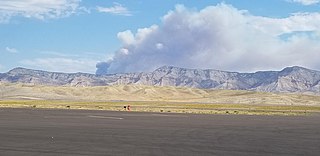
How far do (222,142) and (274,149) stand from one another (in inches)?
118

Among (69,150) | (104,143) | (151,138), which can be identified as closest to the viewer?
(69,150)

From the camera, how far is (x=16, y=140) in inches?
843

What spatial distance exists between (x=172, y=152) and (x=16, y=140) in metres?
7.69

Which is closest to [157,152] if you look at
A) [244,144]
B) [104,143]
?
[104,143]

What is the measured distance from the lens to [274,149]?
19031mm

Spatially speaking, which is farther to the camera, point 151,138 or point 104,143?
point 151,138

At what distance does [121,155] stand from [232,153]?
3952 millimetres

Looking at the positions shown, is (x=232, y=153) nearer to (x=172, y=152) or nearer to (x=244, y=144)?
(x=172, y=152)

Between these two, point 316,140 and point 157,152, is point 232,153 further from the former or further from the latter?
point 316,140

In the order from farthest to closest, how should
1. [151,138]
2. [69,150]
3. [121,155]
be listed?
[151,138], [69,150], [121,155]

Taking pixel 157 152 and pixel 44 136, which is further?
pixel 44 136

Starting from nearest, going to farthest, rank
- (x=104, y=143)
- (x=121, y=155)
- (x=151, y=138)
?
(x=121, y=155), (x=104, y=143), (x=151, y=138)

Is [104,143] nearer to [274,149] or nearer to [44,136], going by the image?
[44,136]

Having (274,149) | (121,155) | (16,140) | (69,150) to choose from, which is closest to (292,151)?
(274,149)
